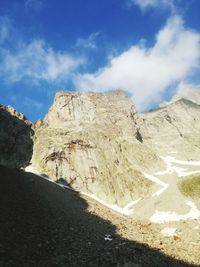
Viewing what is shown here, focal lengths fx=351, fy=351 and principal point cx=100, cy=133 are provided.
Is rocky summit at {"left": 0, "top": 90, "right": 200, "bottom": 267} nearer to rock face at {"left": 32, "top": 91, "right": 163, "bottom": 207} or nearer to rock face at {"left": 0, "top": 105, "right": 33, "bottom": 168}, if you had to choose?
rock face at {"left": 0, "top": 105, "right": 33, "bottom": 168}

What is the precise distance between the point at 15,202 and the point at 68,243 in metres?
10.1

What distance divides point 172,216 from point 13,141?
169 feet

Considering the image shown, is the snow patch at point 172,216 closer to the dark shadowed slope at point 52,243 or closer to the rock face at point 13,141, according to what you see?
the rock face at point 13,141

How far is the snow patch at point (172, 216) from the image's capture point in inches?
3696

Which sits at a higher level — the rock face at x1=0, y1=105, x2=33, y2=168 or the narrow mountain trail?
the rock face at x1=0, y1=105, x2=33, y2=168

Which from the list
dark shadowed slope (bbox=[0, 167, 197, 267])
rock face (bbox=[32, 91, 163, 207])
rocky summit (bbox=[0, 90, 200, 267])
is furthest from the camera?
rock face (bbox=[32, 91, 163, 207])

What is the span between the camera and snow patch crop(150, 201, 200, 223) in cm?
9388

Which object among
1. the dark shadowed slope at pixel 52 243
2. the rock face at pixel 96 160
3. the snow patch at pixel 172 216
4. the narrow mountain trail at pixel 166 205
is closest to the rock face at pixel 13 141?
the dark shadowed slope at pixel 52 243

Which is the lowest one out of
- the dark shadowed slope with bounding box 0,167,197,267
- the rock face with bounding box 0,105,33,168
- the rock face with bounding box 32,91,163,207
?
the dark shadowed slope with bounding box 0,167,197,267

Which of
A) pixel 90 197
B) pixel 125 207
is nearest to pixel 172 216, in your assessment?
pixel 125 207

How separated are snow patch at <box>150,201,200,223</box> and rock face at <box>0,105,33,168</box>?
138ft

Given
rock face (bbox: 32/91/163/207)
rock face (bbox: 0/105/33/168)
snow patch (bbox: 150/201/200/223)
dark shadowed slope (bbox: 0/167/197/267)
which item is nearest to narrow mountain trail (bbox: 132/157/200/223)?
snow patch (bbox: 150/201/200/223)

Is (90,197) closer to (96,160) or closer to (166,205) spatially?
(166,205)

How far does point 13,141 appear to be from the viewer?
222 feet
